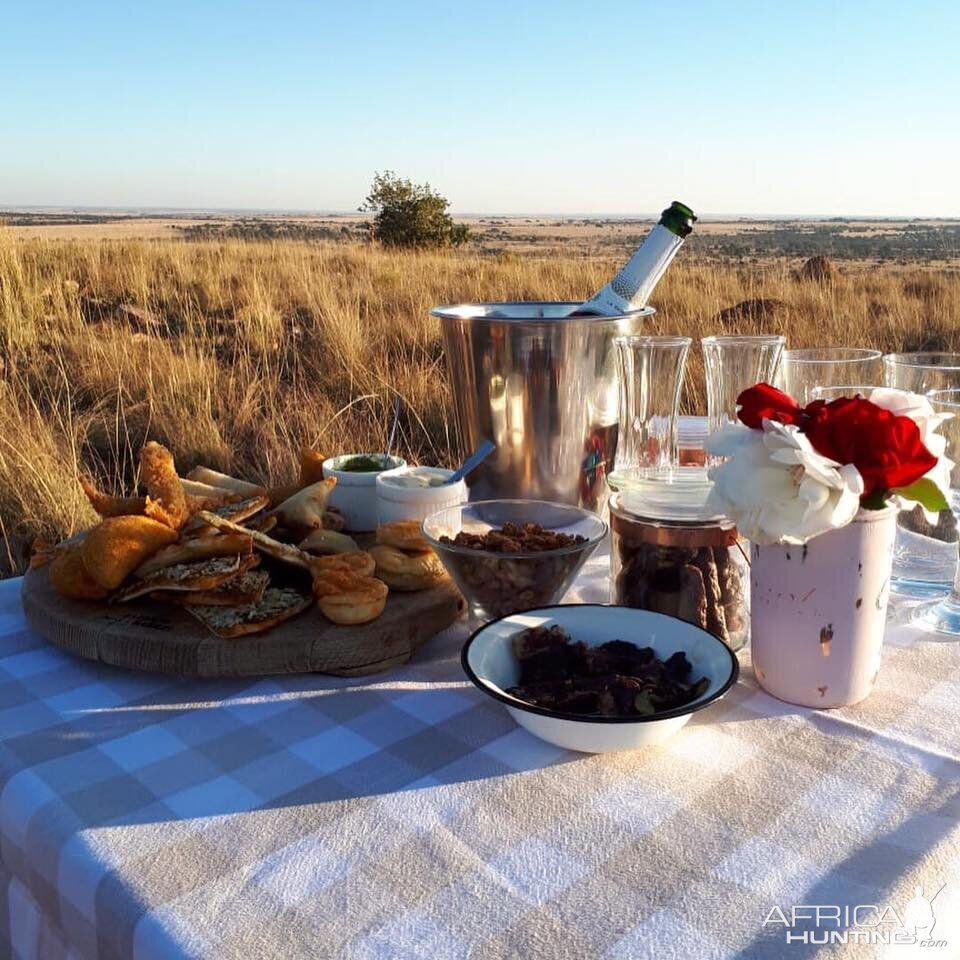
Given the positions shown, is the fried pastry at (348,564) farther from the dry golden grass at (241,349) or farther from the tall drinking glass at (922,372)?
the dry golden grass at (241,349)

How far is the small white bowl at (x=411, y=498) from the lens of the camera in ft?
4.42

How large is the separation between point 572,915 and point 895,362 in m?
0.96

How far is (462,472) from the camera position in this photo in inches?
55.4

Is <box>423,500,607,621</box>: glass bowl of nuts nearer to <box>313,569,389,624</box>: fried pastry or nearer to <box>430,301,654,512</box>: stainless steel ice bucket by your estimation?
<box>313,569,389,624</box>: fried pastry

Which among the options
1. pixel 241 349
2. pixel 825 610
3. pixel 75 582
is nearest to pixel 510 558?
pixel 825 610

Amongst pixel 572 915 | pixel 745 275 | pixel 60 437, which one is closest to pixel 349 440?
pixel 60 437

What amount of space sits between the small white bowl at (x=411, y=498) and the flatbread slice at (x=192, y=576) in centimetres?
25

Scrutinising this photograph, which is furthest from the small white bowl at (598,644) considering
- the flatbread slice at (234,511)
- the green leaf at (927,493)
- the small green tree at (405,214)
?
the small green tree at (405,214)

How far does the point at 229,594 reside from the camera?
115cm

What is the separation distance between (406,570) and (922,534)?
0.99 m

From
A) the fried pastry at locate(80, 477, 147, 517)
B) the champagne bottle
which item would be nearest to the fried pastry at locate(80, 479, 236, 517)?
A: the fried pastry at locate(80, 477, 147, 517)

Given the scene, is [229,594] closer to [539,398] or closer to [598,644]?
[598,644]

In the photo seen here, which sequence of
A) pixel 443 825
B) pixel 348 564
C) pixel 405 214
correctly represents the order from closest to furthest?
pixel 443 825, pixel 348 564, pixel 405 214

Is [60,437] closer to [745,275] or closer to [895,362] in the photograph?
[895,362]
